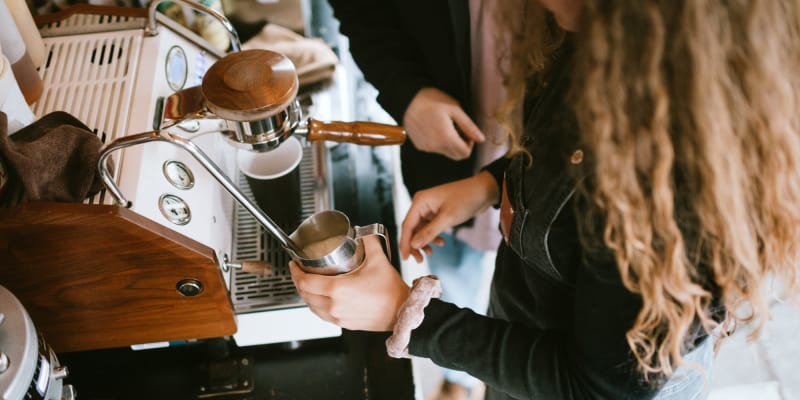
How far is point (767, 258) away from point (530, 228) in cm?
24

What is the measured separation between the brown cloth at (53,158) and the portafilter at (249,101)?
0.11 meters

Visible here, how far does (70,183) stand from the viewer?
0.71 m

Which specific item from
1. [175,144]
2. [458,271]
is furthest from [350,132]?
[458,271]

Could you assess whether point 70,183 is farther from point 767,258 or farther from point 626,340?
point 767,258

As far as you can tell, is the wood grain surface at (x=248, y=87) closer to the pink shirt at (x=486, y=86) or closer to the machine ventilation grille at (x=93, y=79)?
the machine ventilation grille at (x=93, y=79)

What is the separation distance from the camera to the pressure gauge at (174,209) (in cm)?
77

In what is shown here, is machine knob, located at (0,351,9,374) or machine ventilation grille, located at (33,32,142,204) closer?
machine knob, located at (0,351,9,374)

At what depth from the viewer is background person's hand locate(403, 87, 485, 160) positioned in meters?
1.10

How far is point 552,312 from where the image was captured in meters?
0.80

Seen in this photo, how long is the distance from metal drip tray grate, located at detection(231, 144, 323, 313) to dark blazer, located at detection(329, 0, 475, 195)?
0.94 ft

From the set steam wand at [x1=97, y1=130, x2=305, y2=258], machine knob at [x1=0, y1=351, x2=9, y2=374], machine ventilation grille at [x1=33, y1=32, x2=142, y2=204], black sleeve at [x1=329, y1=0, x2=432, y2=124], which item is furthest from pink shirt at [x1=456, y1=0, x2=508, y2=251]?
machine knob at [x1=0, y1=351, x2=9, y2=374]

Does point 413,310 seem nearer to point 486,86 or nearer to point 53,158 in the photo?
point 53,158

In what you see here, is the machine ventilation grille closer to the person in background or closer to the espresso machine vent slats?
the espresso machine vent slats

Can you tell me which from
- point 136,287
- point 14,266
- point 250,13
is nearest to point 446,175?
point 250,13
